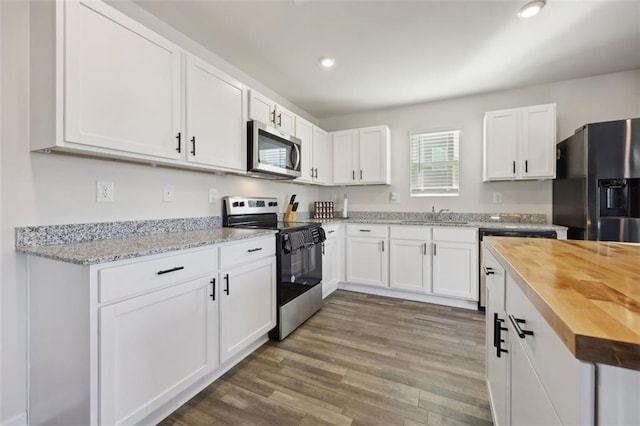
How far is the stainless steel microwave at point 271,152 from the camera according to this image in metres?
2.31

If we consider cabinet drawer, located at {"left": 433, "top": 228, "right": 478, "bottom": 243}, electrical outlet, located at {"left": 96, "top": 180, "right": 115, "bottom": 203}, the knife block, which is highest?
electrical outlet, located at {"left": 96, "top": 180, "right": 115, "bottom": 203}

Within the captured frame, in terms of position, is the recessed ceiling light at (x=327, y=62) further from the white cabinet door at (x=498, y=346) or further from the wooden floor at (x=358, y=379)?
the wooden floor at (x=358, y=379)

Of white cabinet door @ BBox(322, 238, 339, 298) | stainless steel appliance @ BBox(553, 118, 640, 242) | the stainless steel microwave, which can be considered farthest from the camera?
white cabinet door @ BBox(322, 238, 339, 298)

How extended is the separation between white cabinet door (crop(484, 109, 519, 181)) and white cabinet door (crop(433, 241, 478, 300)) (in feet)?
2.88

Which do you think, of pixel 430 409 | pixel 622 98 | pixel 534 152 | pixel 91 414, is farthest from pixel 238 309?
pixel 622 98

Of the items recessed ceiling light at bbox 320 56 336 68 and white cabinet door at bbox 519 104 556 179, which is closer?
recessed ceiling light at bbox 320 56 336 68

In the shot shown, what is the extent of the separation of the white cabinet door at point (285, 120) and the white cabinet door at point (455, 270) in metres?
→ 2.00

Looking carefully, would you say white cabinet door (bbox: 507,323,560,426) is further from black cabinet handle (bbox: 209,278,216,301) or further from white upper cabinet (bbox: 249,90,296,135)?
white upper cabinet (bbox: 249,90,296,135)

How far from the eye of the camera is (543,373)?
0.65 meters

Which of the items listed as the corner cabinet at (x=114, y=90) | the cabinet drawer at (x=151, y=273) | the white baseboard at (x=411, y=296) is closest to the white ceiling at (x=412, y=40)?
the corner cabinet at (x=114, y=90)

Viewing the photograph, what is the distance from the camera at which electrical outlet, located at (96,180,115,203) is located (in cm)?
161

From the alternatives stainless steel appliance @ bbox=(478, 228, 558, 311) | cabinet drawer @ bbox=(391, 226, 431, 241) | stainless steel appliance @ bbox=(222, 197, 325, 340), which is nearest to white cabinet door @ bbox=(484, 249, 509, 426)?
stainless steel appliance @ bbox=(478, 228, 558, 311)

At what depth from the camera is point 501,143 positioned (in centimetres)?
297

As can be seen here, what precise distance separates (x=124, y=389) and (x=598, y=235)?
3375 mm
